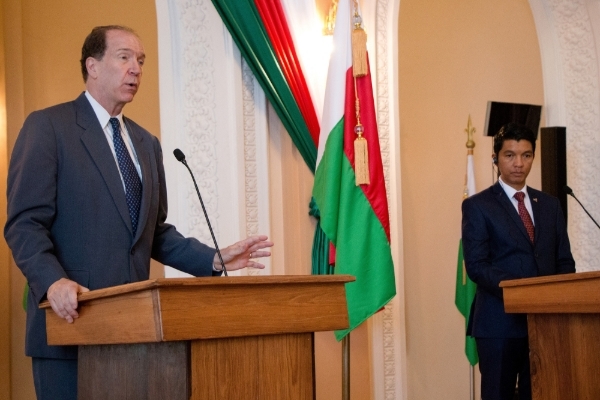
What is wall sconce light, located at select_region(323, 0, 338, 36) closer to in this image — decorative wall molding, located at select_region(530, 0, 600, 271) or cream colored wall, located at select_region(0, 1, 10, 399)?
cream colored wall, located at select_region(0, 1, 10, 399)

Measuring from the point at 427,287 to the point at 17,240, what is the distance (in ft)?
13.3

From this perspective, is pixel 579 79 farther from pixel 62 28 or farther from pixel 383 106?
pixel 62 28

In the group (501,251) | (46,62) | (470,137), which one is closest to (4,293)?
(46,62)

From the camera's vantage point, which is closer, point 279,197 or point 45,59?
point 45,59

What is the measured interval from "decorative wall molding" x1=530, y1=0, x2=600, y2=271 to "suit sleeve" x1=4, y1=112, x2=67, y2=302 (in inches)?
197

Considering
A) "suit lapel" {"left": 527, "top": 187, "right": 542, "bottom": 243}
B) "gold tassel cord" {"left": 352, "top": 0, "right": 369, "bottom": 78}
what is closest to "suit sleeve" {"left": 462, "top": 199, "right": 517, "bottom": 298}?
"suit lapel" {"left": 527, "top": 187, "right": 542, "bottom": 243}

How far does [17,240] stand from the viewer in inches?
94.5

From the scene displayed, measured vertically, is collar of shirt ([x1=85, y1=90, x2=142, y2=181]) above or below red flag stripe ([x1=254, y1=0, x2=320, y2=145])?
below

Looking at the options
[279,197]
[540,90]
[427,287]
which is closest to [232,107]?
[279,197]

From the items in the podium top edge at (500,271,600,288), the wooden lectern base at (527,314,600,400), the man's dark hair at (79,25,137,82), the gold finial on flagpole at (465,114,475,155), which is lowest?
the wooden lectern base at (527,314,600,400)

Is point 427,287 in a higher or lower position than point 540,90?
lower

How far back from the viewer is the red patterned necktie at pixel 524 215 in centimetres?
418

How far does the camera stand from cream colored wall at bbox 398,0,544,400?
5973 mm

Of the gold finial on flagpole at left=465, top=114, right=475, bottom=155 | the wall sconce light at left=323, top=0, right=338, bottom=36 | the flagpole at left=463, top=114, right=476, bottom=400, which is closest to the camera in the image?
the wall sconce light at left=323, top=0, right=338, bottom=36
